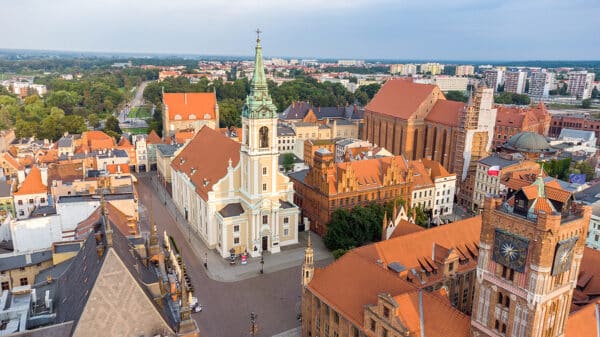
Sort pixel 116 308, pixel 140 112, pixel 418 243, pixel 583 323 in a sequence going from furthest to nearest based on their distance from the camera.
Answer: pixel 140 112
pixel 418 243
pixel 583 323
pixel 116 308

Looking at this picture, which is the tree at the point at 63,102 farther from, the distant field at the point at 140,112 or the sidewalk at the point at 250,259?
the sidewalk at the point at 250,259

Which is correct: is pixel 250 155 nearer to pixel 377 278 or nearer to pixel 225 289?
pixel 225 289

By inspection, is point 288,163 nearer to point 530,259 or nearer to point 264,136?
point 264,136

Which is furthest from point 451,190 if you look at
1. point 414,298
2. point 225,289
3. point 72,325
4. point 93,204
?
point 72,325

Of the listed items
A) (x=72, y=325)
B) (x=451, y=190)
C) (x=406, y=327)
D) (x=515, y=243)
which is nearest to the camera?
(x=72, y=325)

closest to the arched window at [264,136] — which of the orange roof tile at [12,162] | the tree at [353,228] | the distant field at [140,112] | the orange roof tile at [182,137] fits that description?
the tree at [353,228]

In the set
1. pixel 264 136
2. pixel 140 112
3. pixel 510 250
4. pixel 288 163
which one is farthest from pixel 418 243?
pixel 140 112
